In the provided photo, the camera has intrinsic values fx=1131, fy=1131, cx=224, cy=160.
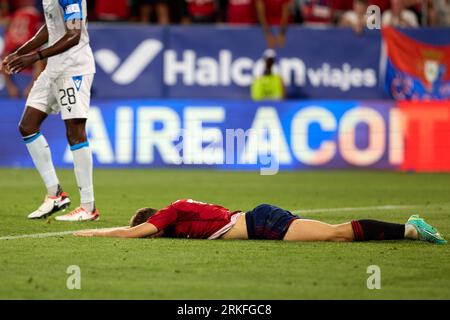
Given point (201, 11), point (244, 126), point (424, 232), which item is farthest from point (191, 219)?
point (201, 11)

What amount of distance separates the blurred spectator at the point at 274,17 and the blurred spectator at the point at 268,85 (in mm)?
591

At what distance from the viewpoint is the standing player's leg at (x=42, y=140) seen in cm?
1115

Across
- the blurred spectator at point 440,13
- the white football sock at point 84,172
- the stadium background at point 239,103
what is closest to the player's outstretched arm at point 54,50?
the white football sock at point 84,172

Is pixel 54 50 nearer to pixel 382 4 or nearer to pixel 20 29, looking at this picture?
pixel 20 29

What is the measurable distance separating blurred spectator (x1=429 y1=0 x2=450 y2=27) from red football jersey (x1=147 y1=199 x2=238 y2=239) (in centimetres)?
1374

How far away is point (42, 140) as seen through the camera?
444 inches

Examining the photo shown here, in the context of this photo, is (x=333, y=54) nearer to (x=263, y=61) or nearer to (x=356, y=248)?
(x=263, y=61)

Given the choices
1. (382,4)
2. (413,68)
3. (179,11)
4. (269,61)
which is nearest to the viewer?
(269,61)

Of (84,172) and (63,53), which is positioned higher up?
(63,53)

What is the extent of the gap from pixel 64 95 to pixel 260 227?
9.41 feet

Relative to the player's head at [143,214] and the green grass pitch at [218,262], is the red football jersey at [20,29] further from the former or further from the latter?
the player's head at [143,214]

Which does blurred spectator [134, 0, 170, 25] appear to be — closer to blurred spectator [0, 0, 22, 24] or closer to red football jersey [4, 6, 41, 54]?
red football jersey [4, 6, 41, 54]

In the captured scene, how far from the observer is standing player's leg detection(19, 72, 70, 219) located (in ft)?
36.6
